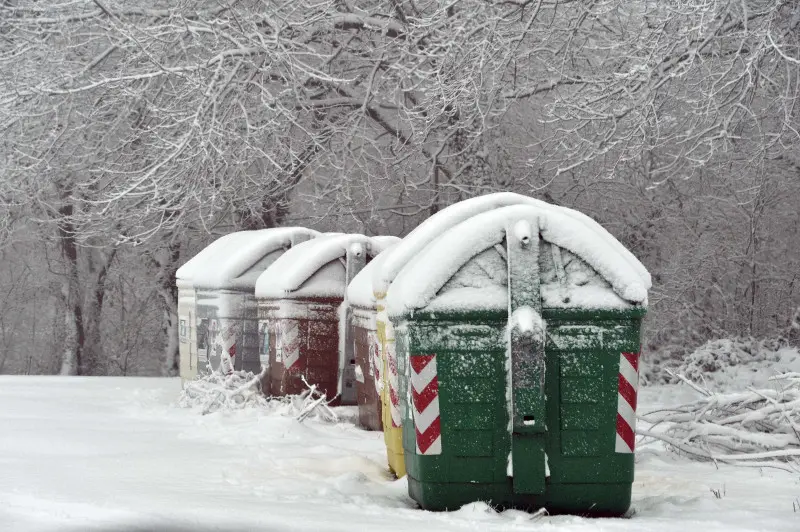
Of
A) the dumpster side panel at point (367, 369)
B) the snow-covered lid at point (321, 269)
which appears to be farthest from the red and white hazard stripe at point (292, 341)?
the dumpster side panel at point (367, 369)

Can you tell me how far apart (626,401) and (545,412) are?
0.42 m

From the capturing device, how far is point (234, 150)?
14.0 metres

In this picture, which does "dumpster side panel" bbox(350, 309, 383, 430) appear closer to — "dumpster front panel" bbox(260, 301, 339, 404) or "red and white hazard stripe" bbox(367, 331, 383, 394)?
"red and white hazard stripe" bbox(367, 331, 383, 394)

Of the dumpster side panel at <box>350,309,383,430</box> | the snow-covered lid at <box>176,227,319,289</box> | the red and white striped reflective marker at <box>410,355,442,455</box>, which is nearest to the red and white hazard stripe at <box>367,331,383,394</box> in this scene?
the dumpster side panel at <box>350,309,383,430</box>

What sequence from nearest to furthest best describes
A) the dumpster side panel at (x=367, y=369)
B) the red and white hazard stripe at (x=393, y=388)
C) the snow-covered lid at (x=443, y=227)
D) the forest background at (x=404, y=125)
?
the snow-covered lid at (x=443, y=227), the red and white hazard stripe at (x=393, y=388), the dumpster side panel at (x=367, y=369), the forest background at (x=404, y=125)

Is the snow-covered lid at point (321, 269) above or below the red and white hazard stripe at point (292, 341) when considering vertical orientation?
above

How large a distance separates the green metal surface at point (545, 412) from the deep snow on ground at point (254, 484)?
0.16 m

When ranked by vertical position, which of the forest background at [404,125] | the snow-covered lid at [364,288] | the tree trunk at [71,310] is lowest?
the tree trunk at [71,310]

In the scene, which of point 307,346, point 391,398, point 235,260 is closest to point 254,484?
point 391,398

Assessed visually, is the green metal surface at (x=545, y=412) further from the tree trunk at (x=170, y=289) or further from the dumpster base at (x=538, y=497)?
the tree trunk at (x=170, y=289)

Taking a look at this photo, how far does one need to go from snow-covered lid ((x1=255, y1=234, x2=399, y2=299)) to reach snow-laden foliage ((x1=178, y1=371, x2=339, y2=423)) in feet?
2.77

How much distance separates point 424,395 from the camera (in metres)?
5.36

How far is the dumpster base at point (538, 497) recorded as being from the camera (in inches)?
210

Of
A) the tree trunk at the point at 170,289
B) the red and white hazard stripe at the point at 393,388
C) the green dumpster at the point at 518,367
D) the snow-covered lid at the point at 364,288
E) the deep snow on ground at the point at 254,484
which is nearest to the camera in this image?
the deep snow on ground at the point at 254,484
